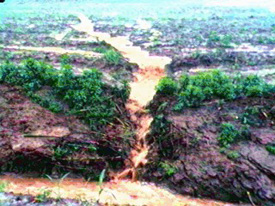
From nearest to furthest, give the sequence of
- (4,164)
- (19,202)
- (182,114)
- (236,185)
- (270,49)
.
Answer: (19,202), (236,185), (4,164), (182,114), (270,49)

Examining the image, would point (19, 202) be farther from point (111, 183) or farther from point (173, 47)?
point (173, 47)

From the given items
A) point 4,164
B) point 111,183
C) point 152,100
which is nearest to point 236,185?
point 111,183

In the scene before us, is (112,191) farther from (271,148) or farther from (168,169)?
(271,148)

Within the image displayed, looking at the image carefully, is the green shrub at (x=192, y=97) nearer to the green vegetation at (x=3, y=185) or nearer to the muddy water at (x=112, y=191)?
the muddy water at (x=112, y=191)

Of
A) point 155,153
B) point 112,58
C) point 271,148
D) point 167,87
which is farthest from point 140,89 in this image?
point 271,148

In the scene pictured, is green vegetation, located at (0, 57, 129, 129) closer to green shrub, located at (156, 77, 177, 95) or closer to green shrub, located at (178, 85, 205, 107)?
green shrub, located at (156, 77, 177, 95)
